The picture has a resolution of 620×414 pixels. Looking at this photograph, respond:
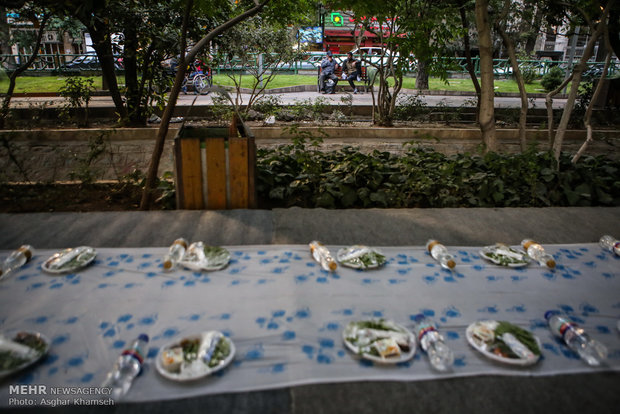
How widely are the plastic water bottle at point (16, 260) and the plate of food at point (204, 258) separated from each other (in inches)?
36.6

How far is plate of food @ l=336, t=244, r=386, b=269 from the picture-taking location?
2.77m

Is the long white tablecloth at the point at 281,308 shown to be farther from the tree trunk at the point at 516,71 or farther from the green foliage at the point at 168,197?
the tree trunk at the point at 516,71

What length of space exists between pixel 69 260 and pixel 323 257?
4.97 ft

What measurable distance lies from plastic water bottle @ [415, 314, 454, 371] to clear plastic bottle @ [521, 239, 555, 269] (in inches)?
45.7

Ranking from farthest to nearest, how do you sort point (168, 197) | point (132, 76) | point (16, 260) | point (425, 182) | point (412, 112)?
1. point (412, 112)
2. point (132, 76)
3. point (425, 182)
4. point (168, 197)
5. point (16, 260)

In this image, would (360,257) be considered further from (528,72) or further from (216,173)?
(528,72)

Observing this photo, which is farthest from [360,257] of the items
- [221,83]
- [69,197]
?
[221,83]

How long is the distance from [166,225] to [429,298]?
6.70ft

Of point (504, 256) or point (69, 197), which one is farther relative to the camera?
point (69, 197)

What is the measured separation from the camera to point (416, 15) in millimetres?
7730

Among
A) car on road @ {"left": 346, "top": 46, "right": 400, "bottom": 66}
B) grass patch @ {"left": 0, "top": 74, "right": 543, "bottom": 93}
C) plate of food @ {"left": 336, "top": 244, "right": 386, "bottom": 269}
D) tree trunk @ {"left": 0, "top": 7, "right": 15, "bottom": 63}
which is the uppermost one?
tree trunk @ {"left": 0, "top": 7, "right": 15, "bottom": 63}

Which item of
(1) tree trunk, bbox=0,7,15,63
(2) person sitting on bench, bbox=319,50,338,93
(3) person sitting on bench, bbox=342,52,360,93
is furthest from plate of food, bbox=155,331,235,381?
(3) person sitting on bench, bbox=342,52,360,93

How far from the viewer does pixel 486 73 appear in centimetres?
505

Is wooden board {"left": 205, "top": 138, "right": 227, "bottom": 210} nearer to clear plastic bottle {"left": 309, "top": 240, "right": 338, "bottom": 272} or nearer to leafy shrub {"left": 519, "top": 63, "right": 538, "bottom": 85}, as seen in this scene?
clear plastic bottle {"left": 309, "top": 240, "right": 338, "bottom": 272}
